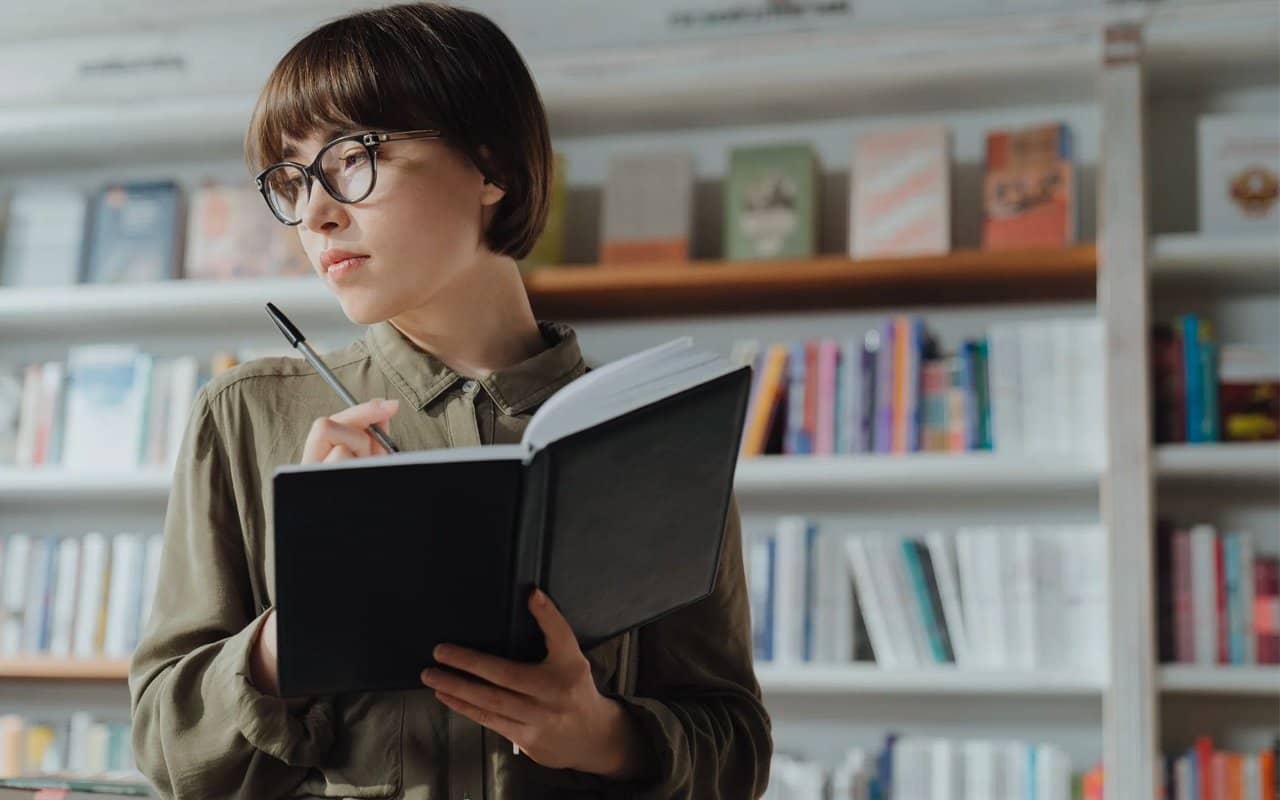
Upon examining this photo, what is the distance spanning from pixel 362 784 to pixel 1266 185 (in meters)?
2.17

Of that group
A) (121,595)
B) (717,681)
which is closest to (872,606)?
(717,681)

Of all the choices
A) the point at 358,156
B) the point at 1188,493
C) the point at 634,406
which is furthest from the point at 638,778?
the point at 1188,493

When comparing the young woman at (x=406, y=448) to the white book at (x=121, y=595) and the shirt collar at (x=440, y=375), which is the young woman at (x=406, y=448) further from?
the white book at (x=121, y=595)

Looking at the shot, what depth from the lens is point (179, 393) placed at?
9.12 ft

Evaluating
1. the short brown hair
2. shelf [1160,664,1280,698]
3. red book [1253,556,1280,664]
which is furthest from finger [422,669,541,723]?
red book [1253,556,1280,664]

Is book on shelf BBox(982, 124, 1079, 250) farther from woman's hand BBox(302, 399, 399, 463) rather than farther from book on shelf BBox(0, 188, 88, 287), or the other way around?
book on shelf BBox(0, 188, 88, 287)

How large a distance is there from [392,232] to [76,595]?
2259 mm

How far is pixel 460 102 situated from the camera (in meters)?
0.90

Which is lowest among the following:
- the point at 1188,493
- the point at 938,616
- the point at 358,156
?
the point at 938,616

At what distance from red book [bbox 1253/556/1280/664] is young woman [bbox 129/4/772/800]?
161cm

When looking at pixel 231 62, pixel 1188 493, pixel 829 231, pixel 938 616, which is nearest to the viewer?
pixel 938 616

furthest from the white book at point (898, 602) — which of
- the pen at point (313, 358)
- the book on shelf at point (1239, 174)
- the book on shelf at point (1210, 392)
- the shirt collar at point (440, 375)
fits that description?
the pen at point (313, 358)

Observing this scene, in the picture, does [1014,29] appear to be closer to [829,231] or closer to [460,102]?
[829,231]

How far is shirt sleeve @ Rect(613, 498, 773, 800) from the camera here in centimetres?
95
